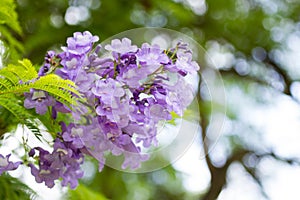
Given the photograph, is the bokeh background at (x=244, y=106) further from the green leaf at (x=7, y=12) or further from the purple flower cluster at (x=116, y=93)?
the purple flower cluster at (x=116, y=93)

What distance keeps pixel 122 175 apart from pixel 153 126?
0.92 meters

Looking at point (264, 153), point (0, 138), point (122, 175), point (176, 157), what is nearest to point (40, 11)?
point (122, 175)

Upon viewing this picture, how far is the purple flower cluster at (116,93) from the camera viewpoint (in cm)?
51

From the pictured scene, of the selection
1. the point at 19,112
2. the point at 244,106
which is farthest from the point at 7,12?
the point at 244,106

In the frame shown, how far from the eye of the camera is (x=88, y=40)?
540mm

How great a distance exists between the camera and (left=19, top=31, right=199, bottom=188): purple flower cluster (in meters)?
0.51

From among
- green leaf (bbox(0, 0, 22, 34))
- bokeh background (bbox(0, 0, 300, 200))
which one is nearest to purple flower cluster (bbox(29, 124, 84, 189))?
green leaf (bbox(0, 0, 22, 34))

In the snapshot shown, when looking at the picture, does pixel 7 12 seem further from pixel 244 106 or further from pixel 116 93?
pixel 244 106

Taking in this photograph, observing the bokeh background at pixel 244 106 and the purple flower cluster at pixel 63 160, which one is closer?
the purple flower cluster at pixel 63 160

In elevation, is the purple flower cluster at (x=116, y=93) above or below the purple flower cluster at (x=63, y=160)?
above

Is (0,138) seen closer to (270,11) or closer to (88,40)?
(88,40)

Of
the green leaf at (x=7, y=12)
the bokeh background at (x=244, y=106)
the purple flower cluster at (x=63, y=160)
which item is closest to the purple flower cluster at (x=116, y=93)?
the purple flower cluster at (x=63, y=160)

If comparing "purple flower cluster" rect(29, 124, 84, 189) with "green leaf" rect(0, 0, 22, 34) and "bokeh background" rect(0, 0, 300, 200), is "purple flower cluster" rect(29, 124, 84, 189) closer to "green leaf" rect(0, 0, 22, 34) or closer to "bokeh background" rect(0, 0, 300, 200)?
"green leaf" rect(0, 0, 22, 34)

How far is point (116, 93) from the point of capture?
1.64ft
